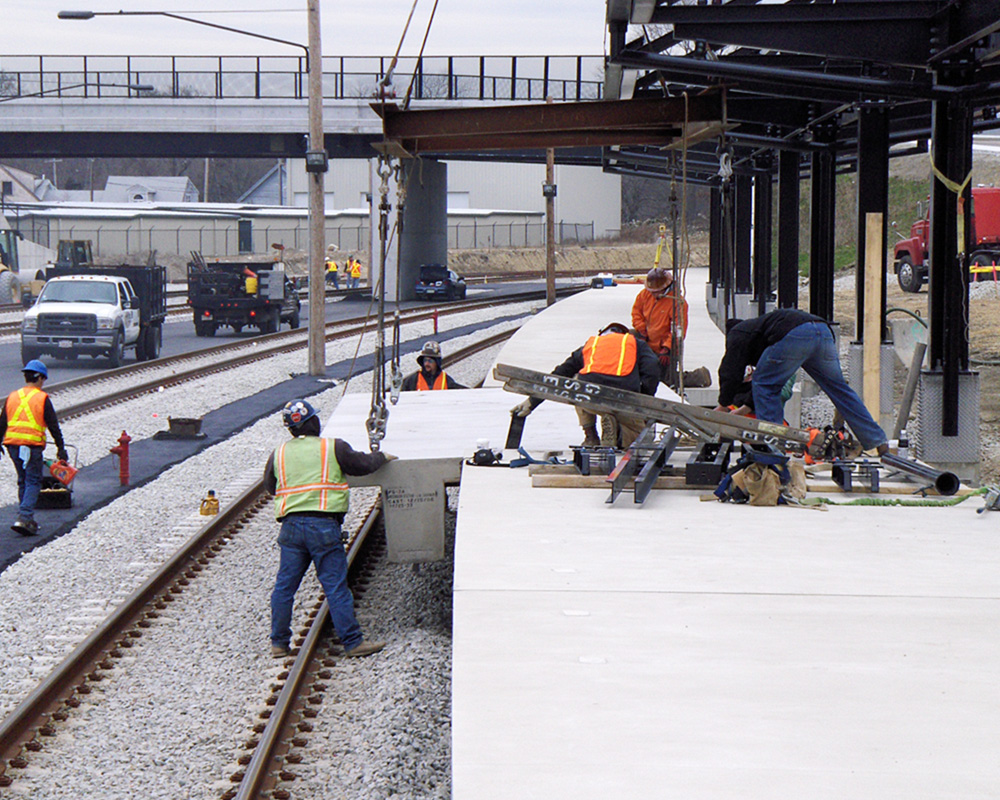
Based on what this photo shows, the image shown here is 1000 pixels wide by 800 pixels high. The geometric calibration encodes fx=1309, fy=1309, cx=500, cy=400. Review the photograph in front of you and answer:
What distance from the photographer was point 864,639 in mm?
6633

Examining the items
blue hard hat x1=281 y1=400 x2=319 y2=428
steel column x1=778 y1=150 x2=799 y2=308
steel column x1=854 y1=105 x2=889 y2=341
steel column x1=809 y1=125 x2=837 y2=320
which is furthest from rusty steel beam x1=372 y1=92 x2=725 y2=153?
steel column x1=778 y1=150 x2=799 y2=308

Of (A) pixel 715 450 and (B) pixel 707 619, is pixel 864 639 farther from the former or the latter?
(A) pixel 715 450

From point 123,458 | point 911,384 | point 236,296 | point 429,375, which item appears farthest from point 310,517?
point 236,296

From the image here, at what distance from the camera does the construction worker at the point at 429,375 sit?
52.0 feet

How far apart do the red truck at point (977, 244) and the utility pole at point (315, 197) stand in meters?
21.2

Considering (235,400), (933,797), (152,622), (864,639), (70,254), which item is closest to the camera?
(933,797)

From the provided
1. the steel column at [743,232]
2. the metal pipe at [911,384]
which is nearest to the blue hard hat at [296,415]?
the metal pipe at [911,384]

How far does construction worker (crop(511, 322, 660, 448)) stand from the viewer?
11422mm

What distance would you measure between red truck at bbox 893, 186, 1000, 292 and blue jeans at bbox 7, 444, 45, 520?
108 feet

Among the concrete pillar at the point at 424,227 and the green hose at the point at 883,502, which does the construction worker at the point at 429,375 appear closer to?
the green hose at the point at 883,502

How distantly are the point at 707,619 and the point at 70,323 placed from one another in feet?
78.6

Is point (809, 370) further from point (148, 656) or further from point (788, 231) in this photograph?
point (788, 231)

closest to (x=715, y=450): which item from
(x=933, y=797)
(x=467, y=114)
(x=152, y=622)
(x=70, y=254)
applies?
(x=467, y=114)

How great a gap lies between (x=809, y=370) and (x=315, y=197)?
18.3m
